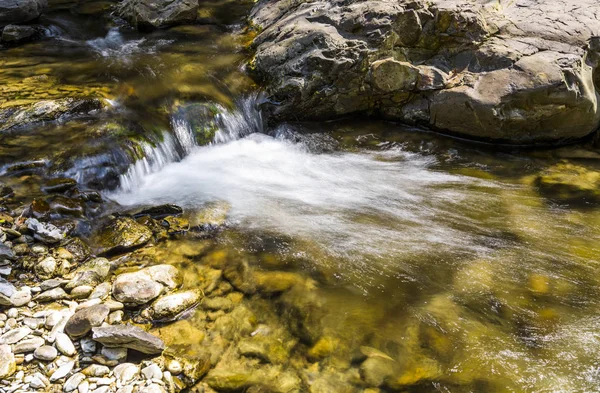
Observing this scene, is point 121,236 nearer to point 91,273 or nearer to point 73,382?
point 91,273

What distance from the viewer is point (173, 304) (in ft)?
12.2

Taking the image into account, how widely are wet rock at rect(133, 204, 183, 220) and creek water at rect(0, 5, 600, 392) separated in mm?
288

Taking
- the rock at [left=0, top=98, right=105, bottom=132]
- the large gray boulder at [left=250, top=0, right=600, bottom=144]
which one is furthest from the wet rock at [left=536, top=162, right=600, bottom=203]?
the rock at [left=0, top=98, right=105, bottom=132]

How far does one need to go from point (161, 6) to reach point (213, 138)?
5.22 metres

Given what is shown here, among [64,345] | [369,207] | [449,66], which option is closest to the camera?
[64,345]

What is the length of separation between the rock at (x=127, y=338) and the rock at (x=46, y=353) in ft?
0.95

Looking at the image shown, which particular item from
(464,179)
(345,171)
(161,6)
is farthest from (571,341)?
(161,6)

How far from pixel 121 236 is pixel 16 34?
6696 mm

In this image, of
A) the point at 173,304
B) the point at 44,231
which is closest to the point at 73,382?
the point at 173,304

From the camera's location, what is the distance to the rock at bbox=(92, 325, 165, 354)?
3217 millimetres

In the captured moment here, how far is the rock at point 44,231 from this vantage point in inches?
169

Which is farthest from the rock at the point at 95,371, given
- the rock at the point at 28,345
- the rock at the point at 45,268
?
the rock at the point at 45,268

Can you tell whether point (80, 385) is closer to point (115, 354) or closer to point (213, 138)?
point (115, 354)

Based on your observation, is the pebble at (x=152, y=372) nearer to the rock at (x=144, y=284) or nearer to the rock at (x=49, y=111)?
the rock at (x=144, y=284)
